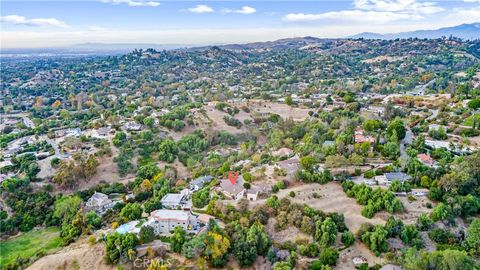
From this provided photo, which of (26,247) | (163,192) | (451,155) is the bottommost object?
(26,247)

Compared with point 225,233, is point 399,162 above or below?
above

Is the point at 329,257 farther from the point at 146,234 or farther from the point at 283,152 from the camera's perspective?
the point at 283,152

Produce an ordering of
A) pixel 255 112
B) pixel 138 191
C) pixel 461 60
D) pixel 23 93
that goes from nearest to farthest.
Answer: pixel 138 191 → pixel 255 112 → pixel 23 93 → pixel 461 60

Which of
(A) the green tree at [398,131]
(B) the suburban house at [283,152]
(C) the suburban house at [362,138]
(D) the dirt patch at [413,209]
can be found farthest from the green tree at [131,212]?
(A) the green tree at [398,131]

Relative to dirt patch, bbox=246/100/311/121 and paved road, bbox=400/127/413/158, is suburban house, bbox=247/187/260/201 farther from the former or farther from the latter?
dirt patch, bbox=246/100/311/121

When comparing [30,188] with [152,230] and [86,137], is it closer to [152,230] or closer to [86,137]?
[86,137]

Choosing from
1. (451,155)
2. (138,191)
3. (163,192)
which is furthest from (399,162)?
(138,191)

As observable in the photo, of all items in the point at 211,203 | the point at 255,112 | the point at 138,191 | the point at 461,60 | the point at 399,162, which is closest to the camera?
the point at 211,203

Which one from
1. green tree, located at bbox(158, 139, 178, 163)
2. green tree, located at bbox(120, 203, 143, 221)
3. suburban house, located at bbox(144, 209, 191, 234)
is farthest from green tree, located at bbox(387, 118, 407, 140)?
green tree, located at bbox(120, 203, 143, 221)
